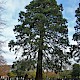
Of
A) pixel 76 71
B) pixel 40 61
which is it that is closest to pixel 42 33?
pixel 40 61

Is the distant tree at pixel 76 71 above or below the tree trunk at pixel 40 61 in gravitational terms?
above

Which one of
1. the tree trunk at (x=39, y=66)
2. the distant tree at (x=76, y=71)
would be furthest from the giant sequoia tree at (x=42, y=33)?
the distant tree at (x=76, y=71)

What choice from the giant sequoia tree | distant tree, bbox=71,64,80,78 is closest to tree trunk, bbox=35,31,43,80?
the giant sequoia tree

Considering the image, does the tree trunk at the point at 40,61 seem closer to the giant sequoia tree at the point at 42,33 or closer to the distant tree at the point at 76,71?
the giant sequoia tree at the point at 42,33

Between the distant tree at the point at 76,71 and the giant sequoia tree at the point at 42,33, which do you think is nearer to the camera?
the giant sequoia tree at the point at 42,33

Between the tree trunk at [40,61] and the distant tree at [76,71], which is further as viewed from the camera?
the distant tree at [76,71]

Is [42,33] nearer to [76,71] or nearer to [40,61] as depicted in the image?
[40,61]

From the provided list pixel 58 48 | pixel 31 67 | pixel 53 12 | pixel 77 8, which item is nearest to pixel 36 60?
pixel 31 67

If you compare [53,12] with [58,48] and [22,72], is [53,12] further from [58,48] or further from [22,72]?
[22,72]

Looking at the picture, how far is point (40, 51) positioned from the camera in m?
41.6

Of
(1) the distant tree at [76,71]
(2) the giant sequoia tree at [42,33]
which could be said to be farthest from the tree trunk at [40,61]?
(1) the distant tree at [76,71]

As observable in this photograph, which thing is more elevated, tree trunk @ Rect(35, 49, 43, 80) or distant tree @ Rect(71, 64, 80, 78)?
distant tree @ Rect(71, 64, 80, 78)

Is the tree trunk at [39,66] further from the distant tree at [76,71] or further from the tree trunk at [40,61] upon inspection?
the distant tree at [76,71]

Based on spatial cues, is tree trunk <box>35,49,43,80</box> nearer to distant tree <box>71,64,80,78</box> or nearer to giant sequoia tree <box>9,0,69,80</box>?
giant sequoia tree <box>9,0,69,80</box>
